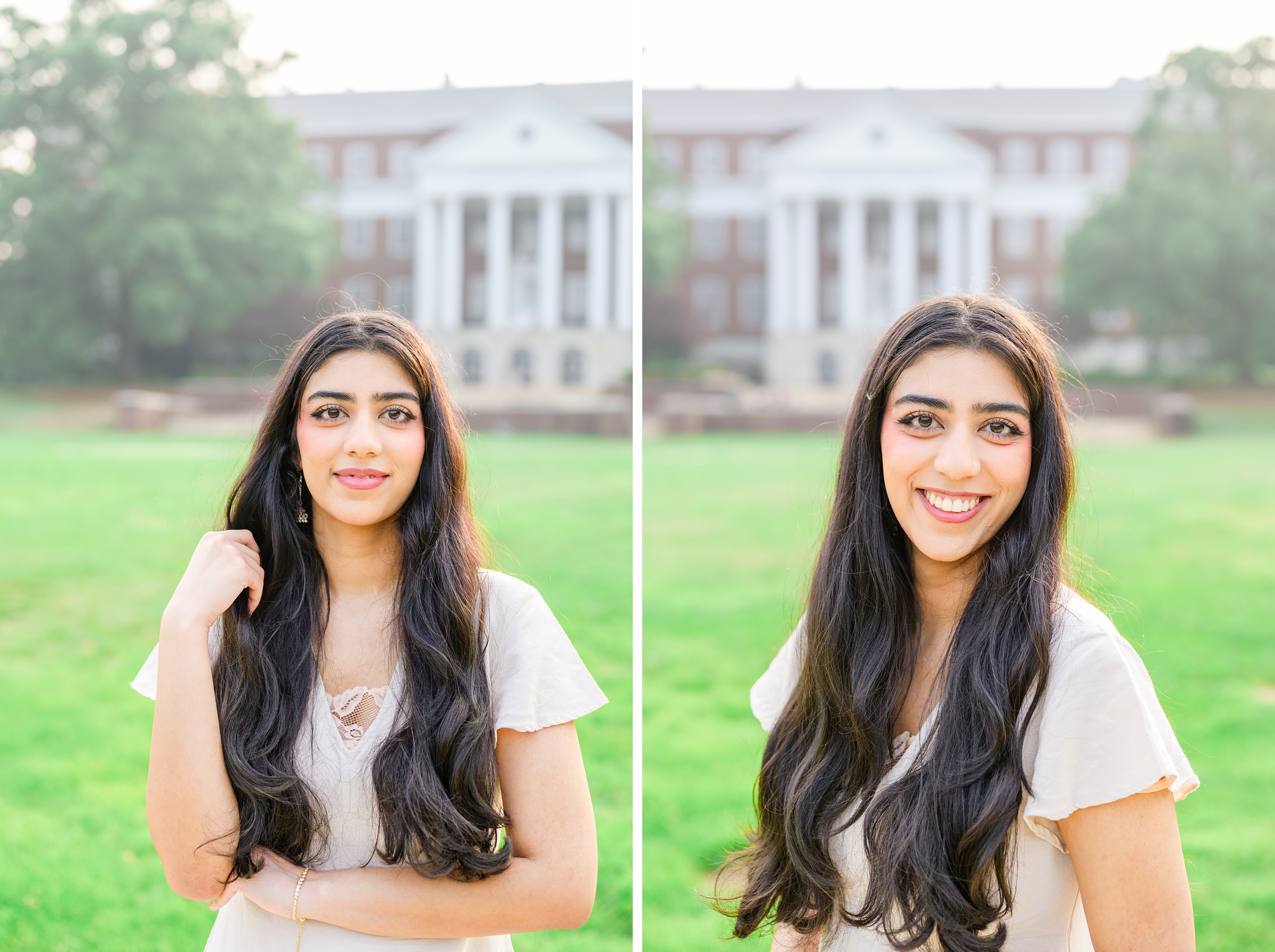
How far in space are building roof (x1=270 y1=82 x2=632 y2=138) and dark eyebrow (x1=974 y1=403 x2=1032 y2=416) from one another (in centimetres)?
3802

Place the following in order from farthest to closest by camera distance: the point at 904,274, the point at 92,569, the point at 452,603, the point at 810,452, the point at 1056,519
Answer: the point at 904,274 → the point at 810,452 → the point at 92,569 → the point at 452,603 → the point at 1056,519

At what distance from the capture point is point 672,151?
4512 cm

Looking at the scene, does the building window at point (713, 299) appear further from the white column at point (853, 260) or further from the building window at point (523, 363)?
the building window at point (523, 363)

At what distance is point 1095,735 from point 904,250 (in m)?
42.1

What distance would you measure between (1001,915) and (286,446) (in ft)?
4.68

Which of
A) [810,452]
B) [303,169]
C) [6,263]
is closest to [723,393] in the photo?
[810,452]

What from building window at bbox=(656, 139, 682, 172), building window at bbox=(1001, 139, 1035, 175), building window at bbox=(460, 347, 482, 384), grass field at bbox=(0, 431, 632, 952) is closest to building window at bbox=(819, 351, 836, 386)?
building window at bbox=(656, 139, 682, 172)

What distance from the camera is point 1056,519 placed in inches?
67.5

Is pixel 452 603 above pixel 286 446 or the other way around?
the other way around

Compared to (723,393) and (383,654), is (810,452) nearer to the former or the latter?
(723,393)

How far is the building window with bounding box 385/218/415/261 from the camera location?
40875 millimetres

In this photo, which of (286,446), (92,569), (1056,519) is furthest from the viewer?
(92,569)

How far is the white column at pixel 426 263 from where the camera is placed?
1572 inches

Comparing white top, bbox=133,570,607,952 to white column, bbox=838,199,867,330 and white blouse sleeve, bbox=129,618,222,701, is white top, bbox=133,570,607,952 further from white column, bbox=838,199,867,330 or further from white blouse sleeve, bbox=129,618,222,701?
white column, bbox=838,199,867,330
